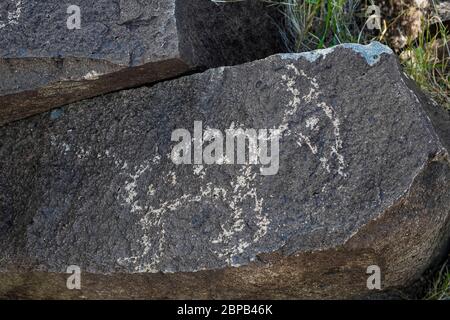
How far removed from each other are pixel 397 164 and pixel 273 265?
1.12 ft

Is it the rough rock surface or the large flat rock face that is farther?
the rough rock surface

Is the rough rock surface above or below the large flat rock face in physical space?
above

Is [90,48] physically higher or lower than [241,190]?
higher

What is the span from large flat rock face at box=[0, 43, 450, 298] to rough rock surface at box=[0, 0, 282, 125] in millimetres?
64

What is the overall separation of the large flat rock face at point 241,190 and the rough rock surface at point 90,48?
0.06 metres

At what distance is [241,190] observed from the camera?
2.02 metres

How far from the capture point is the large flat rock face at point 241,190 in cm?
195

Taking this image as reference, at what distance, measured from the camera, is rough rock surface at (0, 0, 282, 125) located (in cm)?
209

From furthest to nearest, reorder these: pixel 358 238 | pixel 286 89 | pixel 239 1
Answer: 1. pixel 239 1
2. pixel 286 89
3. pixel 358 238

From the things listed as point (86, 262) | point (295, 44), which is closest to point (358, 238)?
point (86, 262)

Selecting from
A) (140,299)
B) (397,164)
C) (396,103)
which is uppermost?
(396,103)

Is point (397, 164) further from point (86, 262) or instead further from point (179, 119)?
point (86, 262)

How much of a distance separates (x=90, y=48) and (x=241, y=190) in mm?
480

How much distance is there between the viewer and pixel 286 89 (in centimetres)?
206
